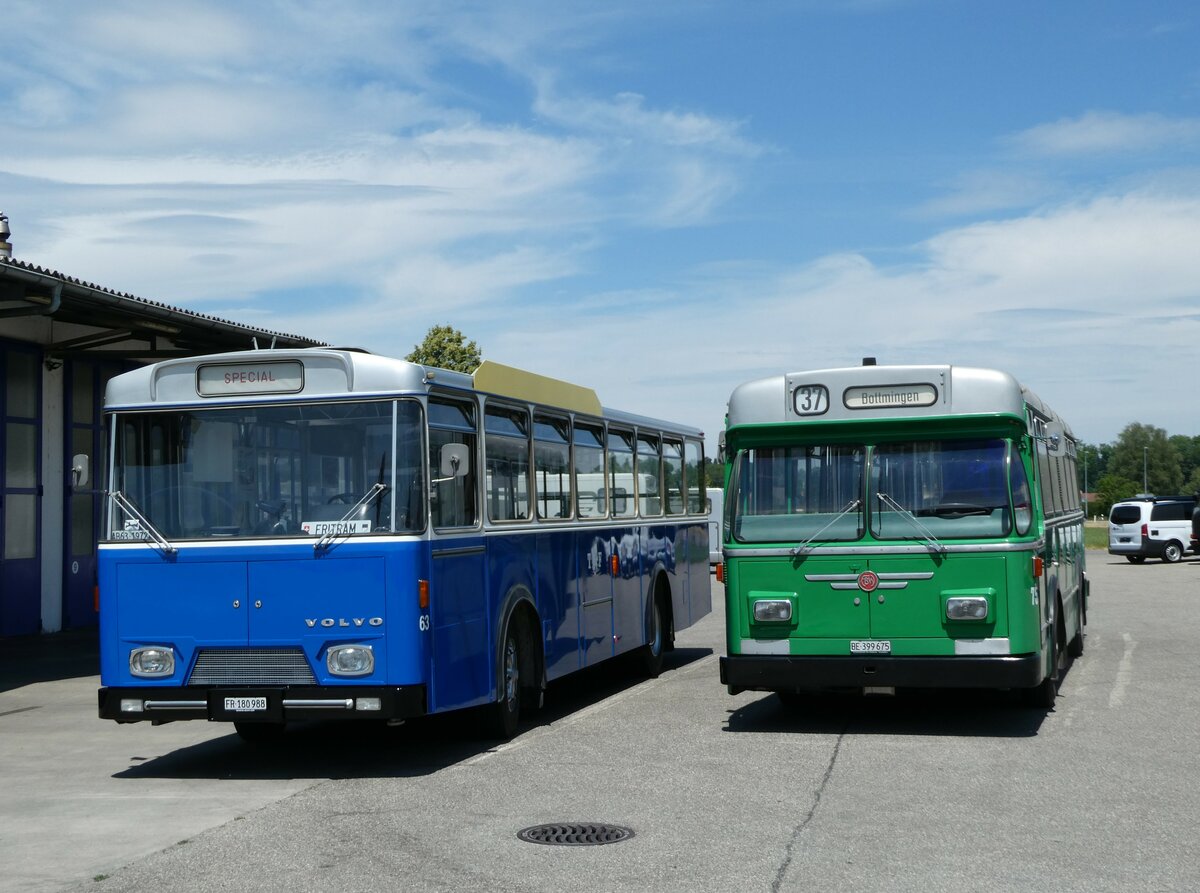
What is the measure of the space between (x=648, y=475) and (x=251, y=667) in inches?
289

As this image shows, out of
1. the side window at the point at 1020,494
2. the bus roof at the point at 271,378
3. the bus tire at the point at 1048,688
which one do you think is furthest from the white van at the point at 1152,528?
the bus roof at the point at 271,378

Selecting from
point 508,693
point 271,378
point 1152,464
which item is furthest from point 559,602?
point 1152,464

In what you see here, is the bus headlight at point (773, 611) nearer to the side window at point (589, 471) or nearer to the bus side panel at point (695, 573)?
the side window at point (589, 471)

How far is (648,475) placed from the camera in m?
16.8

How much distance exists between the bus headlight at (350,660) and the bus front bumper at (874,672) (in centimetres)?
325

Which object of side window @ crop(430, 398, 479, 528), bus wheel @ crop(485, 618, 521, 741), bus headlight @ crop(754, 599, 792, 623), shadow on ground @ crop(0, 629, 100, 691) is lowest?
shadow on ground @ crop(0, 629, 100, 691)

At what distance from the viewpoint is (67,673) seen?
17.6 metres

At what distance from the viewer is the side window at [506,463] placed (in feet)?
38.0

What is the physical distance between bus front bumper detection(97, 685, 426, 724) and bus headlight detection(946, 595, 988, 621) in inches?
160

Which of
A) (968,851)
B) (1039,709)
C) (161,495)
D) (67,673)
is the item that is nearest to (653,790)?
(968,851)

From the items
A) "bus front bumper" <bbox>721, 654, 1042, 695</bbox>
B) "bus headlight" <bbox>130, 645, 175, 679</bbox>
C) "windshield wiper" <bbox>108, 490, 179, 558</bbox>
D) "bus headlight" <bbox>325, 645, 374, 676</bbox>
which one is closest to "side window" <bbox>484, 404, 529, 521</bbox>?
"bus headlight" <bbox>325, 645, 374, 676</bbox>

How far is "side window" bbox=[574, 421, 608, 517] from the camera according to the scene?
46.4 feet

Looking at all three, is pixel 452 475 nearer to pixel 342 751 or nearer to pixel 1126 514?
pixel 342 751

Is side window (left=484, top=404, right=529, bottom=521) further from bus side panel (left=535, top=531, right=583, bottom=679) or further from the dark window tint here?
the dark window tint
